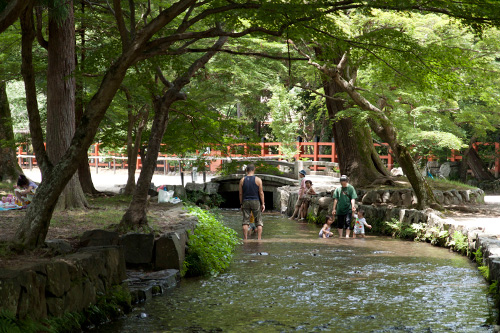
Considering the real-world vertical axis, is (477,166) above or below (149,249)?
above

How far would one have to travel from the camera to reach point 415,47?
961cm

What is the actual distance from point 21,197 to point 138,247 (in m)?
4.92

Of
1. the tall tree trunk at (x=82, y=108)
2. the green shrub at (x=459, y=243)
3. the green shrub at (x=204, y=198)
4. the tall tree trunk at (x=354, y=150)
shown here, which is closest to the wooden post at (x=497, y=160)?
the tall tree trunk at (x=354, y=150)

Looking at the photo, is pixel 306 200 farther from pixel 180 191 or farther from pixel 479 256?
Answer: pixel 479 256

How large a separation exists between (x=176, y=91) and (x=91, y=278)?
4215mm

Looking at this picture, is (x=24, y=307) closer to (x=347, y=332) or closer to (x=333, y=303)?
(x=347, y=332)

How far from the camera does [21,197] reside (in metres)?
12.3

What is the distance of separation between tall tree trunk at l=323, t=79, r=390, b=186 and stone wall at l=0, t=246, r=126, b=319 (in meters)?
12.4

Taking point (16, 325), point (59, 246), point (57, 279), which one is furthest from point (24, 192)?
point (16, 325)

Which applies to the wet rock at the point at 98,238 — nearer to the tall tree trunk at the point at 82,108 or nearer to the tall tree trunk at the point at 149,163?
the tall tree trunk at the point at 149,163

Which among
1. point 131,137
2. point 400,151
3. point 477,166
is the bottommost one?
point 477,166

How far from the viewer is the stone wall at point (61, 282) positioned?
4957mm

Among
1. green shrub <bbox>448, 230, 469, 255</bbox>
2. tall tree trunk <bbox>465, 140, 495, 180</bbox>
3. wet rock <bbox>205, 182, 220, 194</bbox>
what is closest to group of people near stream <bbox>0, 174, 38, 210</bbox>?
green shrub <bbox>448, 230, 469, 255</bbox>

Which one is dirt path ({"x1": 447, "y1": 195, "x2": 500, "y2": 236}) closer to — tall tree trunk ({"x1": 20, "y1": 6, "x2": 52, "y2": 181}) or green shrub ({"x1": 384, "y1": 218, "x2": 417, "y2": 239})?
green shrub ({"x1": 384, "y1": 218, "x2": 417, "y2": 239})
